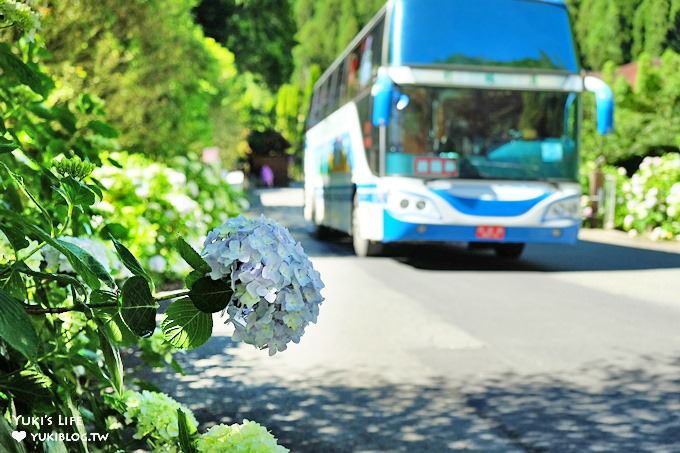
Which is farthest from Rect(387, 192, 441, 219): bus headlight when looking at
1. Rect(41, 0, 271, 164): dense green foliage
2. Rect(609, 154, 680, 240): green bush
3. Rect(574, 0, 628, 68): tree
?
Rect(609, 154, 680, 240): green bush

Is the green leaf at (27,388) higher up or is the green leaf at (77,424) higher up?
the green leaf at (27,388)

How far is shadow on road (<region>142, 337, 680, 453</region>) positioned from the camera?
4312mm

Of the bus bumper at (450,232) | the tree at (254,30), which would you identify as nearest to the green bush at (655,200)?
the bus bumper at (450,232)

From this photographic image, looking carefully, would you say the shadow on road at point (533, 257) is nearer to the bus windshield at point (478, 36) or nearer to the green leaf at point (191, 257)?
the bus windshield at point (478, 36)

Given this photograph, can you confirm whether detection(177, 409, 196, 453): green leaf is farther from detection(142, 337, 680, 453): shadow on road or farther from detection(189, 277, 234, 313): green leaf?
detection(142, 337, 680, 453): shadow on road

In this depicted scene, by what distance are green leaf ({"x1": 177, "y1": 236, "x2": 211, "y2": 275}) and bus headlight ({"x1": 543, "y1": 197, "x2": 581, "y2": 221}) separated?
35.4 feet

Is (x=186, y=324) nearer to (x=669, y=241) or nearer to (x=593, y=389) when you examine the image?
(x=593, y=389)

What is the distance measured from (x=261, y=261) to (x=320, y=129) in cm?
1771

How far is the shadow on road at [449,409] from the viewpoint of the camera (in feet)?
14.1

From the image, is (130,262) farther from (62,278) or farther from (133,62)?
(133,62)

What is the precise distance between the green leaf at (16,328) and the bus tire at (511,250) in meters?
13.3

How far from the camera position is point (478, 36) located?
1237cm

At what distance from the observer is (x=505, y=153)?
12195 mm

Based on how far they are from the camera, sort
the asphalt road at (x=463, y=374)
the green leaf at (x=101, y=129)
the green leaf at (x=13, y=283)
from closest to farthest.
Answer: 1. the green leaf at (x=13, y=283)
2. the green leaf at (x=101, y=129)
3. the asphalt road at (x=463, y=374)
